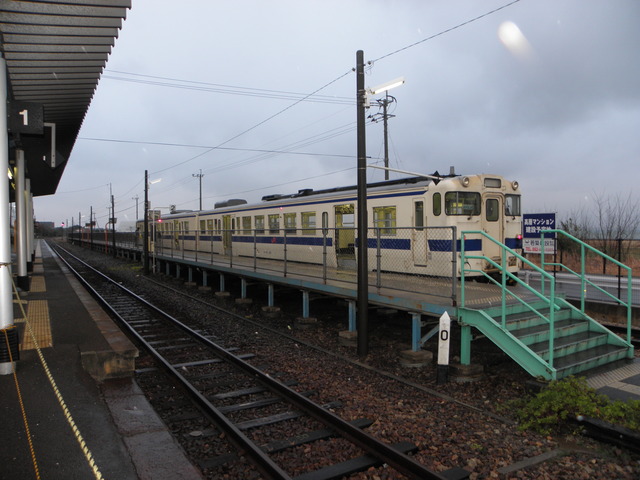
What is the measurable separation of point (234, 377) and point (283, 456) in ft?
8.80

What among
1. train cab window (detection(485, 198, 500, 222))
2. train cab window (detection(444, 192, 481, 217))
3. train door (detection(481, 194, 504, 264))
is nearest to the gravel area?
train door (detection(481, 194, 504, 264))

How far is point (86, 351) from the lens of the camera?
615 cm

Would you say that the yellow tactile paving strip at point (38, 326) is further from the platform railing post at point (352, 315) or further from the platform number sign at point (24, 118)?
the platform railing post at point (352, 315)

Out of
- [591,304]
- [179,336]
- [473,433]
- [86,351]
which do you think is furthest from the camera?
[591,304]

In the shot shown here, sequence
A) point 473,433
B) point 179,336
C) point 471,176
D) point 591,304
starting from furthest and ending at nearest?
point 591,304 → point 471,176 → point 179,336 → point 473,433

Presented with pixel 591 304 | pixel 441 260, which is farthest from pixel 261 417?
pixel 591 304

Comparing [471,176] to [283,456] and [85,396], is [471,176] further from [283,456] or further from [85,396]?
[85,396]

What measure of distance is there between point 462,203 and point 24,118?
825 cm

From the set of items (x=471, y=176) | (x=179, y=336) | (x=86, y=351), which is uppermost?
(x=471, y=176)

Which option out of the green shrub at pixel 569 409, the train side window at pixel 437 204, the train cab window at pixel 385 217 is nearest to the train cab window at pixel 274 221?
the train cab window at pixel 385 217

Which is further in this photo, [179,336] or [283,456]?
[179,336]

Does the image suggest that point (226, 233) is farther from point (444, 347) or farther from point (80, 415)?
point (80, 415)

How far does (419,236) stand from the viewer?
10469mm

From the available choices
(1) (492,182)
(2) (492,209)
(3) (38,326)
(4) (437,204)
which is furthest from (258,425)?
(1) (492,182)
